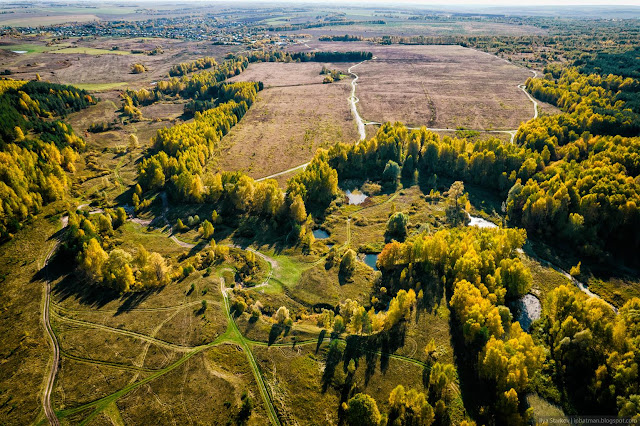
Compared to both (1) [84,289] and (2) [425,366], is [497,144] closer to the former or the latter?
(2) [425,366]

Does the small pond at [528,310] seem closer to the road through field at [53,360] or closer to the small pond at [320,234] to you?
the small pond at [320,234]

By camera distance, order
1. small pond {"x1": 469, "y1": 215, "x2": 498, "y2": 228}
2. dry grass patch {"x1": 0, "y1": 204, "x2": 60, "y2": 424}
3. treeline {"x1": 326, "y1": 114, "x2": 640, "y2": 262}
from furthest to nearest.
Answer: small pond {"x1": 469, "y1": 215, "x2": 498, "y2": 228}, treeline {"x1": 326, "y1": 114, "x2": 640, "y2": 262}, dry grass patch {"x1": 0, "y1": 204, "x2": 60, "y2": 424}

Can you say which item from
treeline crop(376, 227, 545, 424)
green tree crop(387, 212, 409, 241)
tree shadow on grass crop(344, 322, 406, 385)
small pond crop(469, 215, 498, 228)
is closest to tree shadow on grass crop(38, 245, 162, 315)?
tree shadow on grass crop(344, 322, 406, 385)

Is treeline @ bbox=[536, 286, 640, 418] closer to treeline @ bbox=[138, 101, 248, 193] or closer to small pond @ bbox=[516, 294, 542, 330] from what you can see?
small pond @ bbox=[516, 294, 542, 330]

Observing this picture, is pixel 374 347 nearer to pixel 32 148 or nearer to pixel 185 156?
pixel 185 156

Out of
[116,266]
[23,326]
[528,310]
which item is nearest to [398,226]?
[528,310]

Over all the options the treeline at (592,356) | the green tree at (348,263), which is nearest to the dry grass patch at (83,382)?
the green tree at (348,263)
